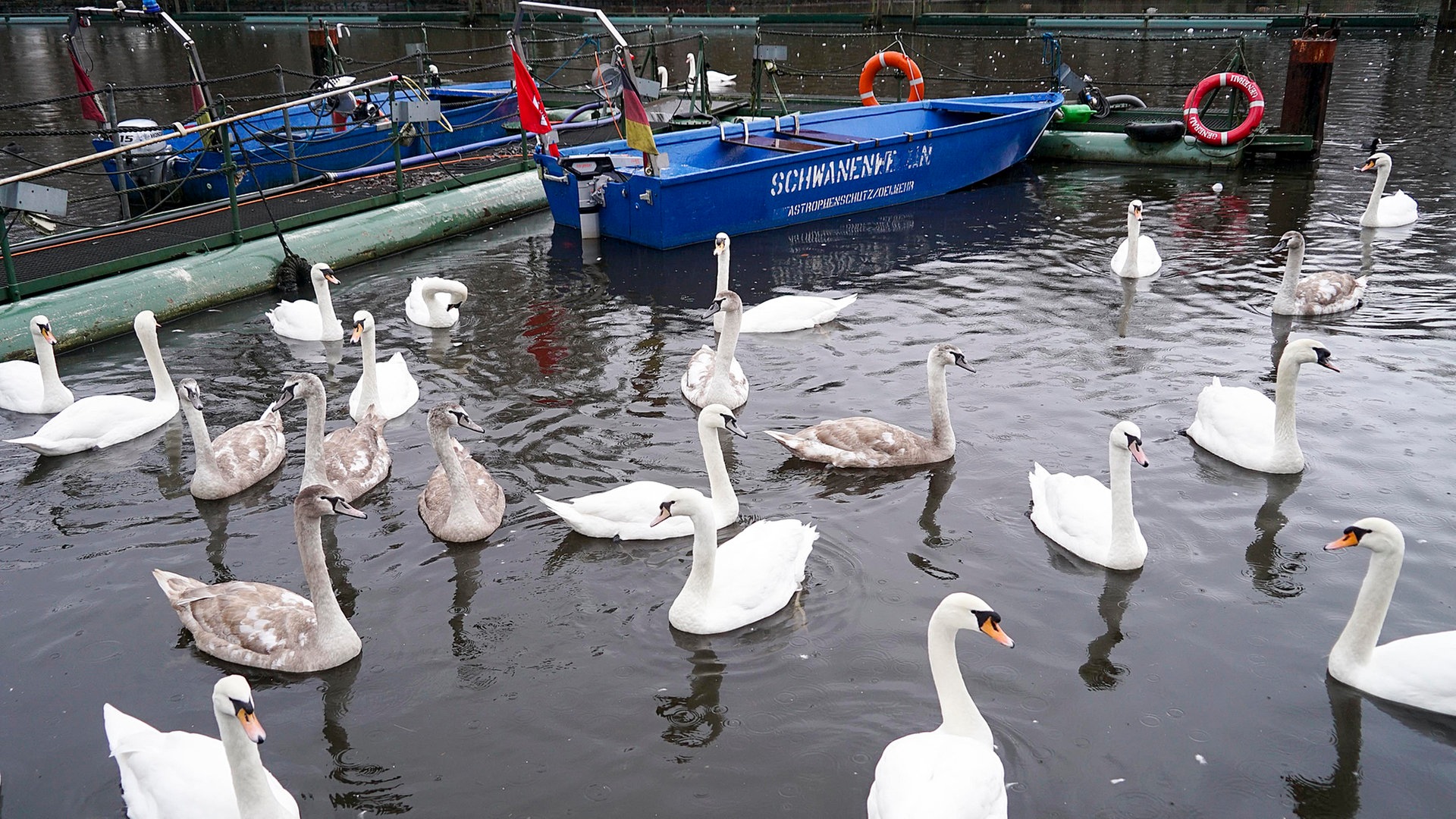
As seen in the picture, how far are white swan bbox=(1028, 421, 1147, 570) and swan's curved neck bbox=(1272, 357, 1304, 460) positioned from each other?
1.52 meters

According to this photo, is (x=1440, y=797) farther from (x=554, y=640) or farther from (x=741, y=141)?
(x=741, y=141)

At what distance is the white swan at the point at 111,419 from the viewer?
8797 mm

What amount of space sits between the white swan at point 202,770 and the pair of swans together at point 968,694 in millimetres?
2702

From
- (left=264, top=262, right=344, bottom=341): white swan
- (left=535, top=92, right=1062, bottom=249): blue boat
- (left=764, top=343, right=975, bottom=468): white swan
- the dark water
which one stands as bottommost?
the dark water

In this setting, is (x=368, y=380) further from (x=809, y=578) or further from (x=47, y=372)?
(x=809, y=578)

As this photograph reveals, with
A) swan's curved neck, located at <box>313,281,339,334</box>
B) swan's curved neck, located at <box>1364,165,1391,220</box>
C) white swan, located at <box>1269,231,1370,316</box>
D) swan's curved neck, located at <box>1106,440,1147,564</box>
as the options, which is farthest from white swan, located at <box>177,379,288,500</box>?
swan's curved neck, located at <box>1364,165,1391,220</box>

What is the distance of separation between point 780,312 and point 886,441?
137 inches

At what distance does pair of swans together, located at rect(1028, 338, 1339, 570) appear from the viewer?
7.02 meters

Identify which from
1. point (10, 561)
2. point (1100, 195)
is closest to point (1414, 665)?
point (10, 561)

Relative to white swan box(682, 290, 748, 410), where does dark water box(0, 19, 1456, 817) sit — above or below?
below

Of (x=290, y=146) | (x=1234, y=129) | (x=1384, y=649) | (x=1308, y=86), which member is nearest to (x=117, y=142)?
(x=290, y=146)

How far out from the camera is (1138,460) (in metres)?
6.87

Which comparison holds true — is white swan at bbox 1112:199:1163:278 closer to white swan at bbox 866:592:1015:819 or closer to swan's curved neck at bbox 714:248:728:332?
swan's curved neck at bbox 714:248:728:332

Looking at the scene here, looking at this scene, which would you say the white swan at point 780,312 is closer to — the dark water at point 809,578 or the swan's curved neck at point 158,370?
the dark water at point 809,578
